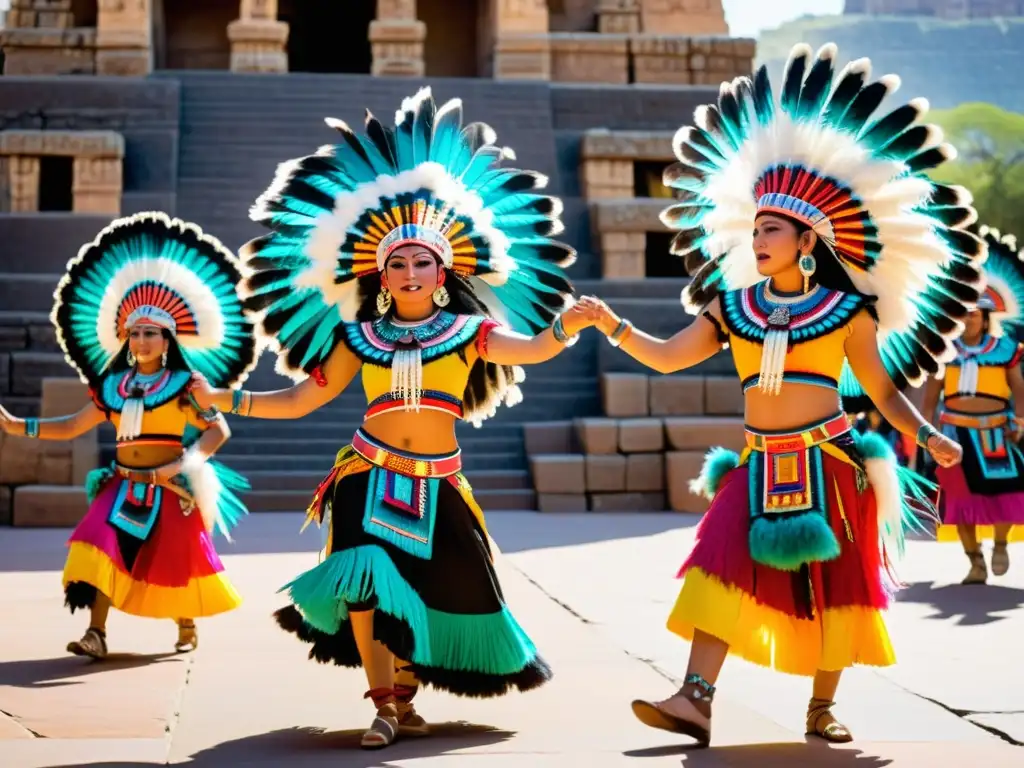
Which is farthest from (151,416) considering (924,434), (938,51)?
(938,51)

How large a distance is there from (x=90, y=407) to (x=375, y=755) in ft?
10.8

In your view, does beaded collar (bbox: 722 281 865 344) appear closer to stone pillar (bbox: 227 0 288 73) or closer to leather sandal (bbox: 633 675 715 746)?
leather sandal (bbox: 633 675 715 746)

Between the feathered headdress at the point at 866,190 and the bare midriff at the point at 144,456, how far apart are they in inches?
119

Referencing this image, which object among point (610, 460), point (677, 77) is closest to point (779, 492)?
point (610, 460)

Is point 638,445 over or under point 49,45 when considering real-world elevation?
under

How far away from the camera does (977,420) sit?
10289 mm

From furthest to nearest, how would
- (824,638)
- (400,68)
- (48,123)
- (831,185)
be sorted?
(400,68), (48,123), (831,185), (824,638)

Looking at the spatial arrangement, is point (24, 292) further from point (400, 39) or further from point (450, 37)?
point (450, 37)

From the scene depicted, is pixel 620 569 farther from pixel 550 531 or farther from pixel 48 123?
pixel 48 123

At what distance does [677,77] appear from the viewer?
74.0 ft

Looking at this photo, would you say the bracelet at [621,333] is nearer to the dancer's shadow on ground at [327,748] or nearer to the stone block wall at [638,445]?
the dancer's shadow on ground at [327,748]

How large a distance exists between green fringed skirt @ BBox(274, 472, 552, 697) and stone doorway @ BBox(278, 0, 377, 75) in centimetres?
2157

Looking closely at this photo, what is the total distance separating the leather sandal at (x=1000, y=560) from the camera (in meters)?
9.79

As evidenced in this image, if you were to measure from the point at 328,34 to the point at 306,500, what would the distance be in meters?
14.1
